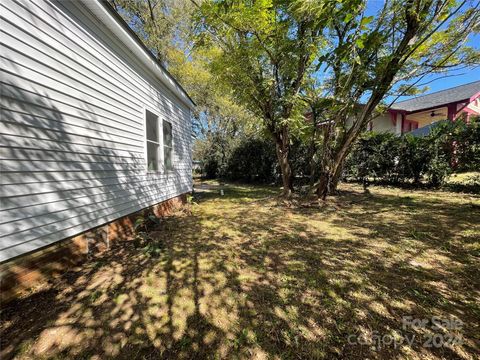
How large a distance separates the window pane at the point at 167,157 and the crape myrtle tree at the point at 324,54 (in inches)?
114

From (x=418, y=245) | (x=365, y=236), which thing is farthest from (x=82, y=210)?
(x=418, y=245)

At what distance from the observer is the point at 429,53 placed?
225 inches

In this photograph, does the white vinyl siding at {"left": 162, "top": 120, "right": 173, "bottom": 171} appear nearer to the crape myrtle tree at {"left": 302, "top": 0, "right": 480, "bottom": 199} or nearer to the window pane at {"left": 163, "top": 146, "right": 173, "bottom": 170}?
the window pane at {"left": 163, "top": 146, "right": 173, "bottom": 170}

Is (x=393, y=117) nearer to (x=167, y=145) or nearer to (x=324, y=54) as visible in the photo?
(x=324, y=54)

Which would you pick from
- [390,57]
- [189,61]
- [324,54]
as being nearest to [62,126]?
[324,54]

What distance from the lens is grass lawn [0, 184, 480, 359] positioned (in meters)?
1.63

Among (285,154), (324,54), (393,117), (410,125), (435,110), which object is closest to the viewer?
(324,54)

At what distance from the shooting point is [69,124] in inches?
113

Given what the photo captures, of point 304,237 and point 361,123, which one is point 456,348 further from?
point 361,123

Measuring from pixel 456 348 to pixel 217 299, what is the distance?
76.5 inches

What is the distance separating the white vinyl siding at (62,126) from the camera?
218cm

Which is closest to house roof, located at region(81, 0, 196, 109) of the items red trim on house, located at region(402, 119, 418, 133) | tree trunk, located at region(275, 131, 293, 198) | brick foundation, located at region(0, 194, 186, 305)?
brick foundation, located at region(0, 194, 186, 305)

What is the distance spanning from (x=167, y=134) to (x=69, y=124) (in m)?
3.48

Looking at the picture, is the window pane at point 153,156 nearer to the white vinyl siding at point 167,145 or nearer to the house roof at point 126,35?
the white vinyl siding at point 167,145
